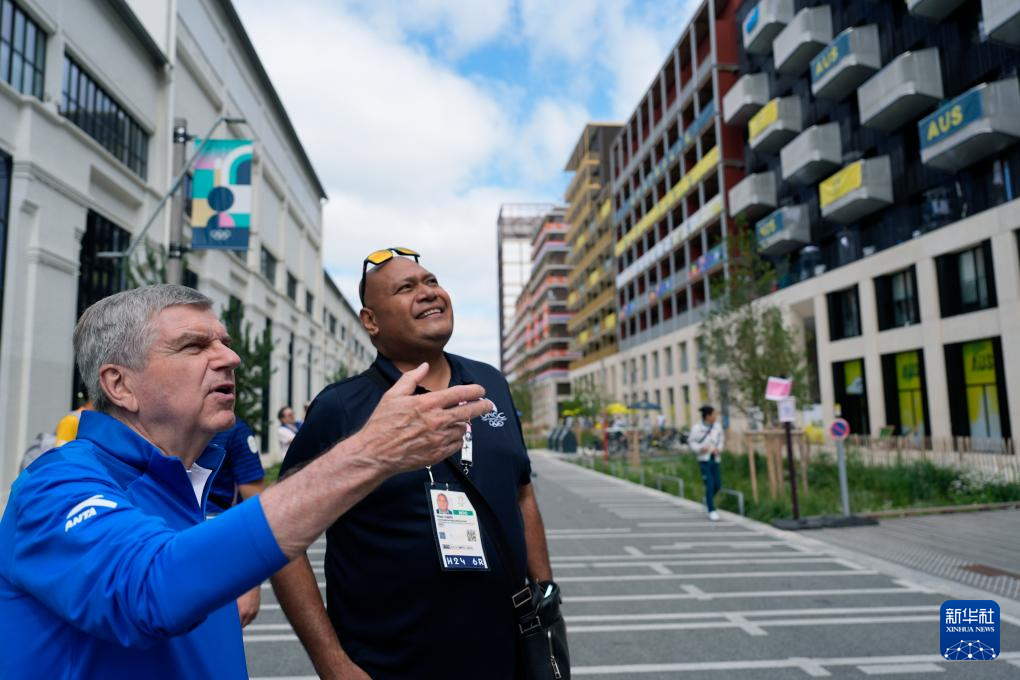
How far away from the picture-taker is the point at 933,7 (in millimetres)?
22219

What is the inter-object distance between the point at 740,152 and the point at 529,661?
4118cm

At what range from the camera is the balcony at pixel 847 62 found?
85.8 ft

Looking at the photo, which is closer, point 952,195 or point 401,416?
point 401,416

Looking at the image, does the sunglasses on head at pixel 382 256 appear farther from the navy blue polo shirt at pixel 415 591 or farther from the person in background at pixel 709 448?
the person in background at pixel 709 448

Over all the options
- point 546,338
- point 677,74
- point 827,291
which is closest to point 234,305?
point 827,291

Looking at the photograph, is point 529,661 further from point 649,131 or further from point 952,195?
point 649,131

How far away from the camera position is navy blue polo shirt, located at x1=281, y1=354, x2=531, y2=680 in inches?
79.2

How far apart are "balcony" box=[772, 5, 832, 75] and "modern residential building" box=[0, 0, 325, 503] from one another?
23.2 metres

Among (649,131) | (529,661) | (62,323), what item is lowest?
(529,661)

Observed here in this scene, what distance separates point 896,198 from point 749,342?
1130 cm

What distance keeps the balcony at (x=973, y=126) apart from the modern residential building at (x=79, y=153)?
20.8 meters

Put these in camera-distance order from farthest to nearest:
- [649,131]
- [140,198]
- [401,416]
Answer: [649,131]
[140,198]
[401,416]

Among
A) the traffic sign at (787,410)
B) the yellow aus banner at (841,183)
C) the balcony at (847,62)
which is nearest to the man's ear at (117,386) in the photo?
the traffic sign at (787,410)

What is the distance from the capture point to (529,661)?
2117 mm
